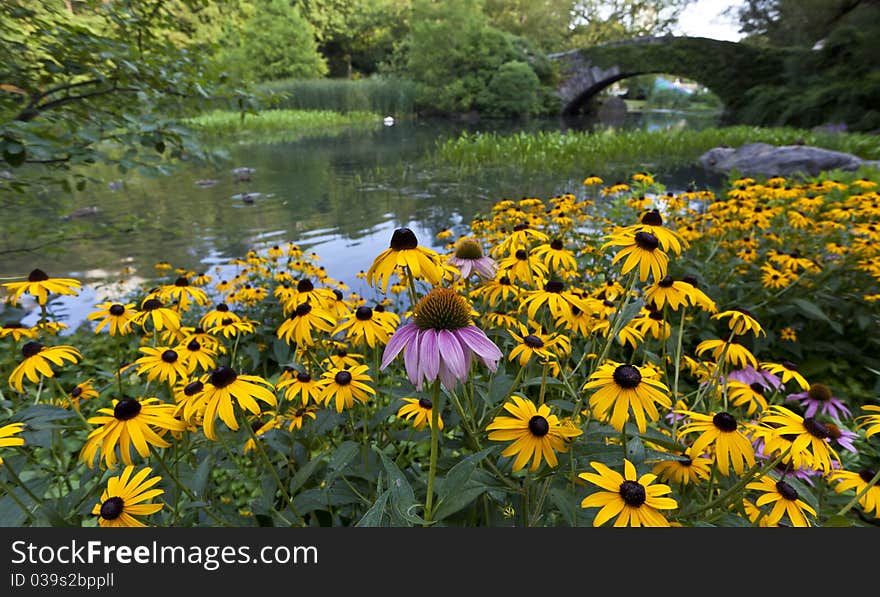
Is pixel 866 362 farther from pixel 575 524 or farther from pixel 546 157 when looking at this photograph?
pixel 546 157

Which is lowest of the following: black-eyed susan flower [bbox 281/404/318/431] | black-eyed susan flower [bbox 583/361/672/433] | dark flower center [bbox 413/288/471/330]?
black-eyed susan flower [bbox 281/404/318/431]

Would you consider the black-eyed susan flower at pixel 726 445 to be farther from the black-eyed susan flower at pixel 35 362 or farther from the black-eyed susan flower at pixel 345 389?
the black-eyed susan flower at pixel 35 362

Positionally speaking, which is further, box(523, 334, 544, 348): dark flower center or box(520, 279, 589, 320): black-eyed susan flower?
box(520, 279, 589, 320): black-eyed susan flower

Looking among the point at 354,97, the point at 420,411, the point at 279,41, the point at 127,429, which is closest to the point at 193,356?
the point at 127,429

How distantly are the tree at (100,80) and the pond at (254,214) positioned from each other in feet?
1.97

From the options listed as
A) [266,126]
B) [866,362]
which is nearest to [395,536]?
[866,362]

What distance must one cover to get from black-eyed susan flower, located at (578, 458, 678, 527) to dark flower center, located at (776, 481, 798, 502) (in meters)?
0.37

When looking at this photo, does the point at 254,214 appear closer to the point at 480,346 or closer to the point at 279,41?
the point at 480,346

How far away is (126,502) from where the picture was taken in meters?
1.12

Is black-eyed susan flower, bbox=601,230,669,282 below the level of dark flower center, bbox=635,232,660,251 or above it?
below

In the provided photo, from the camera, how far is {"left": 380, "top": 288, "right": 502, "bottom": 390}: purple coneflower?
1034mm

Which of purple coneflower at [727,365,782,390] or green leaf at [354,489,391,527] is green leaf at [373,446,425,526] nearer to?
green leaf at [354,489,391,527]

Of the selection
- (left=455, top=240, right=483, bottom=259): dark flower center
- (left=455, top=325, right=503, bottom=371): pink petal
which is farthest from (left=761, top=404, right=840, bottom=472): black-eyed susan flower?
(left=455, top=240, right=483, bottom=259): dark flower center

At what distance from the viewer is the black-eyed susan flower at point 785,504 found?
3.77ft
